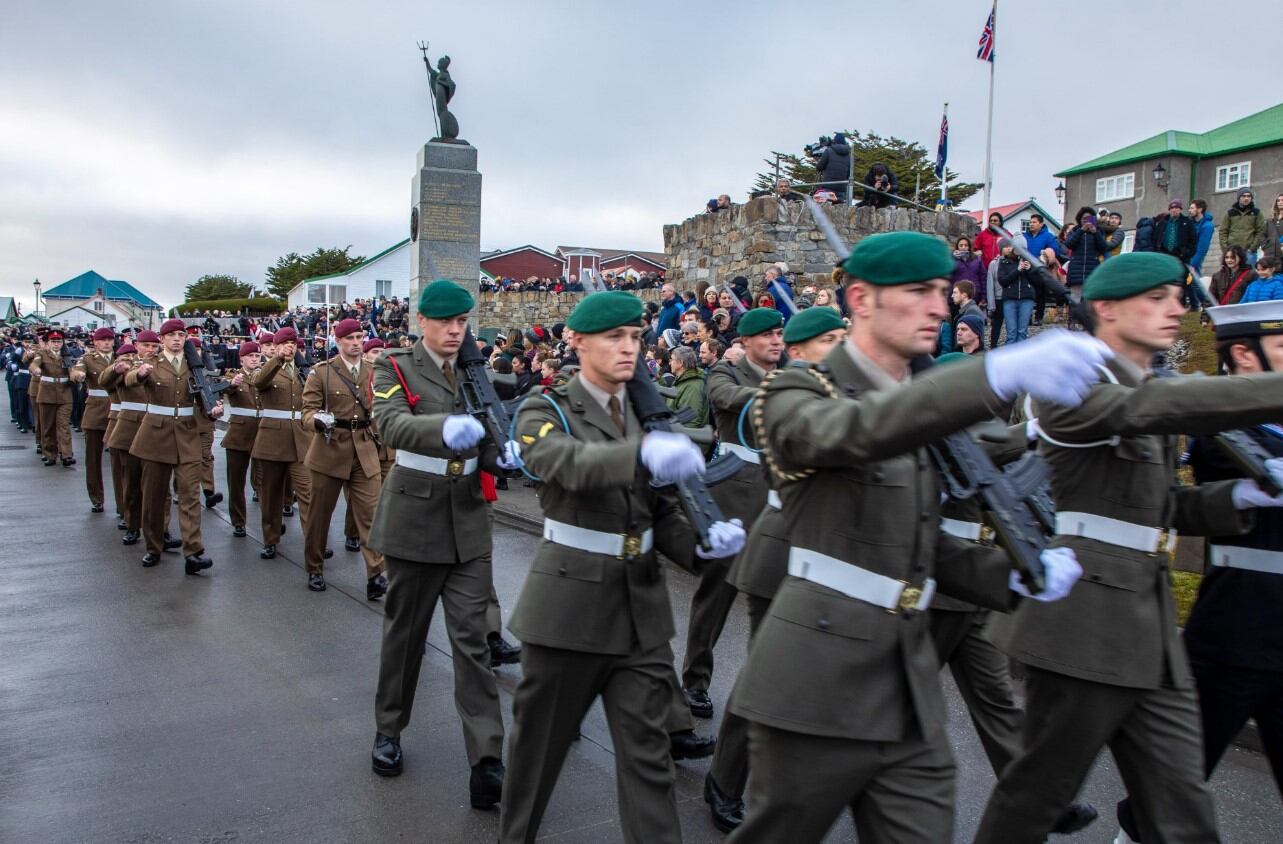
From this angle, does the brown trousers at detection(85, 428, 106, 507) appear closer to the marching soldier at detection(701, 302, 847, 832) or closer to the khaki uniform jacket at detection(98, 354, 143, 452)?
the khaki uniform jacket at detection(98, 354, 143, 452)

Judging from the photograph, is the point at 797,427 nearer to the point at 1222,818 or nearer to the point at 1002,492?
the point at 1002,492

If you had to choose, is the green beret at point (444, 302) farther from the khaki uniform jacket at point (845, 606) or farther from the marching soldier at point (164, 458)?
the marching soldier at point (164, 458)

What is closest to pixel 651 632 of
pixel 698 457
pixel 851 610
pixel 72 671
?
pixel 698 457

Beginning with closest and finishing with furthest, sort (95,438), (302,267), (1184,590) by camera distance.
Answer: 1. (1184,590)
2. (95,438)
3. (302,267)

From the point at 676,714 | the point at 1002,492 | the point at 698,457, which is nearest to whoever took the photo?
the point at 1002,492

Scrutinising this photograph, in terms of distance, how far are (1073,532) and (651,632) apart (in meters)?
1.37

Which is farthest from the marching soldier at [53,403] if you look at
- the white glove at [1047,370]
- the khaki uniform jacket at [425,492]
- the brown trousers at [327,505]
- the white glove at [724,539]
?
the white glove at [1047,370]

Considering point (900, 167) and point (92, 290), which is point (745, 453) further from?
point (92, 290)

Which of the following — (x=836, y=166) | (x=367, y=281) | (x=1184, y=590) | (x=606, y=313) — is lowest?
(x=1184, y=590)

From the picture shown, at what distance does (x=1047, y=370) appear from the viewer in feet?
6.57

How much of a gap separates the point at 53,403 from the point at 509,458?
15172 millimetres

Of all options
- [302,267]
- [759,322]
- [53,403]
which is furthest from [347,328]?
[302,267]

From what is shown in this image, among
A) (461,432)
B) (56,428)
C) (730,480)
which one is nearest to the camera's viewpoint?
(461,432)

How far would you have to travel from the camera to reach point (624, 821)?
10.5ft
